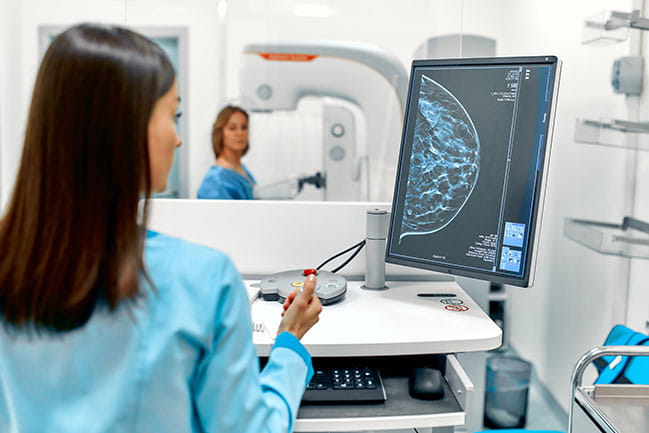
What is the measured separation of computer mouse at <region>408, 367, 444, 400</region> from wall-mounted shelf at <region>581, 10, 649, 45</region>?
3.82 feet

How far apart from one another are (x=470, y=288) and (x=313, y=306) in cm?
79

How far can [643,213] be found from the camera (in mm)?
2090

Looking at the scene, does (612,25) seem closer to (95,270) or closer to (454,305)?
(454,305)

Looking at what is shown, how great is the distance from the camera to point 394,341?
1.31 metres

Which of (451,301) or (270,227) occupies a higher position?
(270,227)

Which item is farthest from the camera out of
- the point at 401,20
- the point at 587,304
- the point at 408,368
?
the point at 587,304

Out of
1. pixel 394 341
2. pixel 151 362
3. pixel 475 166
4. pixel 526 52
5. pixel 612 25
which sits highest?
pixel 526 52

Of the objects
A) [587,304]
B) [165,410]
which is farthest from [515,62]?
[587,304]

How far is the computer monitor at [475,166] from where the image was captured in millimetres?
1417

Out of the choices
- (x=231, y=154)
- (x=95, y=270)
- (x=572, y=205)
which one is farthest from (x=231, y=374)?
(x=572, y=205)

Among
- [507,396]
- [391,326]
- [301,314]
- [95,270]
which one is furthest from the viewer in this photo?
[507,396]

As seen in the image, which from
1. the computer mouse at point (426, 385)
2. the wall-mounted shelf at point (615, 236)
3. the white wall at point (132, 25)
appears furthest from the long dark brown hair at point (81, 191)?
the wall-mounted shelf at point (615, 236)

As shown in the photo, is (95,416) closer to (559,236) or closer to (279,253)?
(279,253)

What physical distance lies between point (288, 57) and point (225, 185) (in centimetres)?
41
